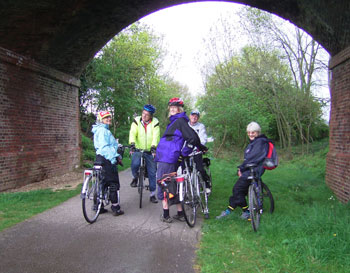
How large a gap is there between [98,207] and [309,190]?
16.8 ft

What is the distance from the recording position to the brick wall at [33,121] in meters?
7.09

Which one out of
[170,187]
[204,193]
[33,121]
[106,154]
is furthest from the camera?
[33,121]

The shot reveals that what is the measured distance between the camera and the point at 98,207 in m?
4.73

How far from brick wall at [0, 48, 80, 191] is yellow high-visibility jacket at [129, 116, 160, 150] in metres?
3.43

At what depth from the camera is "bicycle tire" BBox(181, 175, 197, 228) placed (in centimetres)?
436

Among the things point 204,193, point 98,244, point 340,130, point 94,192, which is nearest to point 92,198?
point 94,192

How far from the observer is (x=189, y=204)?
4.46 meters

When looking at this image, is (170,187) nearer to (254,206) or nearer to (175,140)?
(175,140)

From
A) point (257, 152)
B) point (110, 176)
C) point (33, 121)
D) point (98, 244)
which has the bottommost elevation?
point (98, 244)

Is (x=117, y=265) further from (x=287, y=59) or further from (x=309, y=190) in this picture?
(x=287, y=59)

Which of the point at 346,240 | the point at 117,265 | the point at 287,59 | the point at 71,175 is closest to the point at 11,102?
the point at 71,175

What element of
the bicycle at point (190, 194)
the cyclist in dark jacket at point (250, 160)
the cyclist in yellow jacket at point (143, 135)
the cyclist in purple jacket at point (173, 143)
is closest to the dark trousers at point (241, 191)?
the cyclist in dark jacket at point (250, 160)

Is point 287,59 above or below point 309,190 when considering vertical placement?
above

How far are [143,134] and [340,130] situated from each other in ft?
14.5
